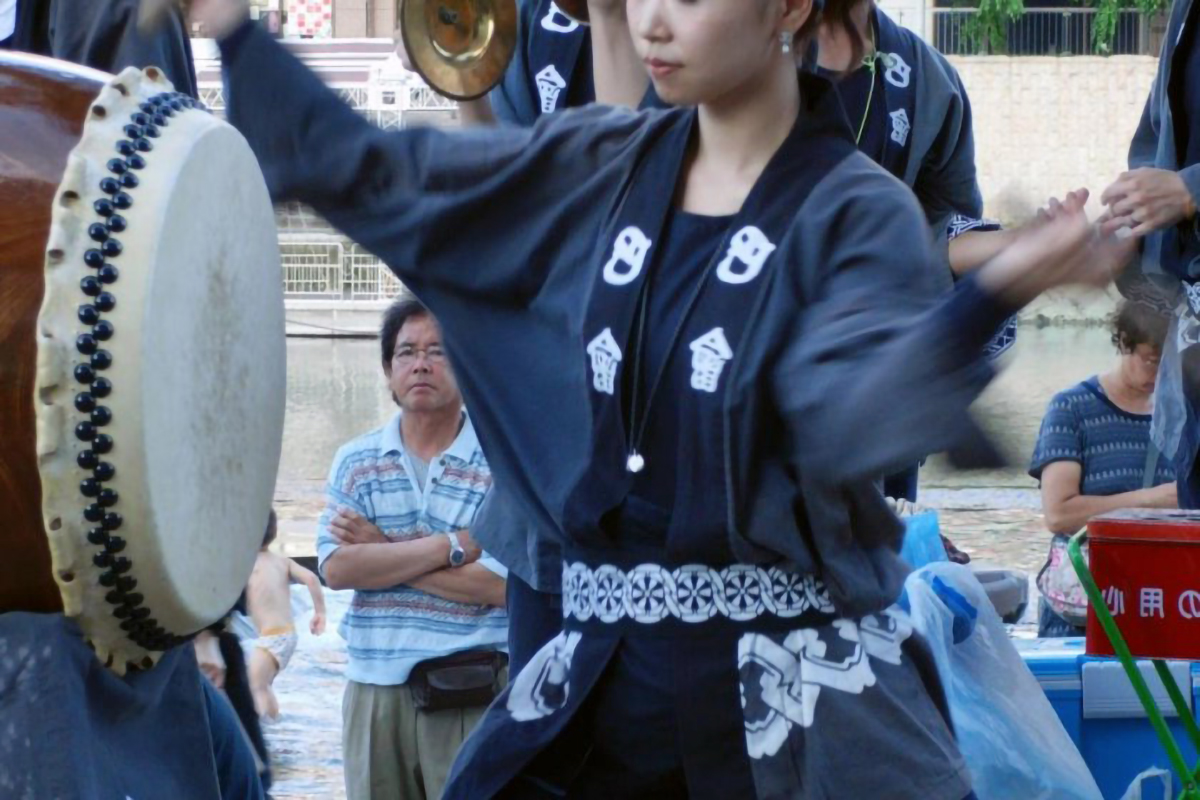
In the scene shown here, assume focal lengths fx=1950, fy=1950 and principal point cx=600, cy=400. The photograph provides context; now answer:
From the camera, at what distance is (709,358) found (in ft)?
6.66

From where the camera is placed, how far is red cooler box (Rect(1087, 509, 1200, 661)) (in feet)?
10.4

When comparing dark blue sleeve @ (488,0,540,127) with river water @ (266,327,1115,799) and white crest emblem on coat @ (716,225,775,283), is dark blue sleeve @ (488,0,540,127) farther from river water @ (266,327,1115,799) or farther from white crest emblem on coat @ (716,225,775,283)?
white crest emblem on coat @ (716,225,775,283)

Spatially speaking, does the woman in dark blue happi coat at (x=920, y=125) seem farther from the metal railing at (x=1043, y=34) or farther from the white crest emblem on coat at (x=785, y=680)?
the metal railing at (x=1043, y=34)

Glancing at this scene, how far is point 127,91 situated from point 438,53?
2.94ft

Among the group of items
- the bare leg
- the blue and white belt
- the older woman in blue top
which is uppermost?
the blue and white belt

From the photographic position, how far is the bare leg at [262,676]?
4602mm

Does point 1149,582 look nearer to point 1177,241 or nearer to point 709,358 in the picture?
point 1177,241

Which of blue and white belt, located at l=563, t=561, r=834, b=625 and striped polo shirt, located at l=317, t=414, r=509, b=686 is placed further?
striped polo shirt, located at l=317, t=414, r=509, b=686

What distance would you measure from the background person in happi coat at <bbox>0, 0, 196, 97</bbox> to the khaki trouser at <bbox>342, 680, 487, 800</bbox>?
1481 millimetres

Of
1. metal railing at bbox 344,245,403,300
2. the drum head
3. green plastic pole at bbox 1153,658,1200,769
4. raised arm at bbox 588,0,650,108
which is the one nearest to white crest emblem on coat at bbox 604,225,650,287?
the drum head

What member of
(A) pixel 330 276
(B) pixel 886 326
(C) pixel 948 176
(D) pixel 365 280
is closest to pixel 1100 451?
(C) pixel 948 176

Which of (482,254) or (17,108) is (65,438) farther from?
(482,254)

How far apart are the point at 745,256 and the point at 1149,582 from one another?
146 centimetres

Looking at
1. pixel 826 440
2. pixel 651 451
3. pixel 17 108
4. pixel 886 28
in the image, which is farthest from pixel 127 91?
pixel 886 28
